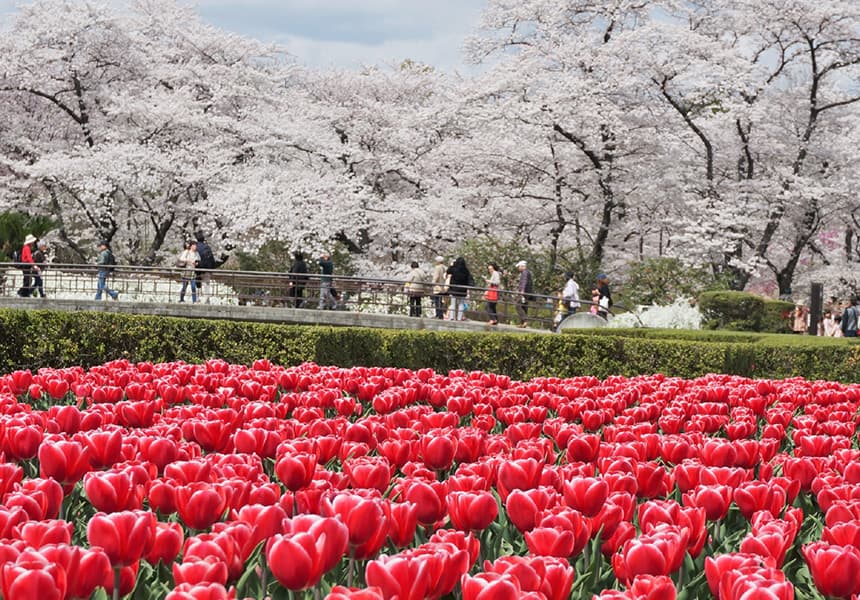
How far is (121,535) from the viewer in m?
2.59

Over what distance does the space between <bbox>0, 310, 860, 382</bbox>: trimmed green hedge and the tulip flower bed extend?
28.3 ft

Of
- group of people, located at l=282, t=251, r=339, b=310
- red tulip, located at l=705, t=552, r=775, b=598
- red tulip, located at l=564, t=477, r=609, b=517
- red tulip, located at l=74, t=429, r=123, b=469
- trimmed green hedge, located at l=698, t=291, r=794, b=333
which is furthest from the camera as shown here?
group of people, located at l=282, t=251, r=339, b=310

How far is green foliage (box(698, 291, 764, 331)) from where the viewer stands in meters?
23.9

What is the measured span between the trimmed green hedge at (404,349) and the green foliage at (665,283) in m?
10.8

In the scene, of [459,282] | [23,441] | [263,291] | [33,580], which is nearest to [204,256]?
[263,291]

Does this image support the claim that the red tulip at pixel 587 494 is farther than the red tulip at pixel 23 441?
No

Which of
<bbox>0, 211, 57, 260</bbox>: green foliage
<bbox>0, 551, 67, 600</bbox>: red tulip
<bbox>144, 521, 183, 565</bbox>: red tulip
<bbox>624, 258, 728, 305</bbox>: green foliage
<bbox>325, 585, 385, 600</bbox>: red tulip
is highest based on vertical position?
<bbox>0, 211, 57, 260</bbox>: green foliage

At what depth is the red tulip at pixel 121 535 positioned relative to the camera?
8.45 ft

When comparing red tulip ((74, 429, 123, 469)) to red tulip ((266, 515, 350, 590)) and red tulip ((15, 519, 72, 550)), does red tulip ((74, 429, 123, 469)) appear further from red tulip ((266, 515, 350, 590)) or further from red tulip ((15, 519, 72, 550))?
red tulip ((266, 515, 350, 590))

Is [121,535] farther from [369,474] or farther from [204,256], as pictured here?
[204,256]

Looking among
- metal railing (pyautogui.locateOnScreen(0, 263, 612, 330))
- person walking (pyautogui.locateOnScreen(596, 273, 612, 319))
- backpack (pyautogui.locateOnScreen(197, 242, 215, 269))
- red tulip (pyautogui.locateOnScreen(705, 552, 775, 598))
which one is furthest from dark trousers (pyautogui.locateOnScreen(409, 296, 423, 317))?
red tulip (pyautogui.locateOnScreen(705, 552, 775, 598))

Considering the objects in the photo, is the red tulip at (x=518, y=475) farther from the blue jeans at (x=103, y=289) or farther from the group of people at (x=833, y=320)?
the blue jeans at (x=103, y=289)

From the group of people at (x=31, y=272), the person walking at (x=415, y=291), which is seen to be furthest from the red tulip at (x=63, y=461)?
the group of people at (x=31, y=272)

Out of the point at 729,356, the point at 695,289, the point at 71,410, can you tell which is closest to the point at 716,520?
the point at 71,410
